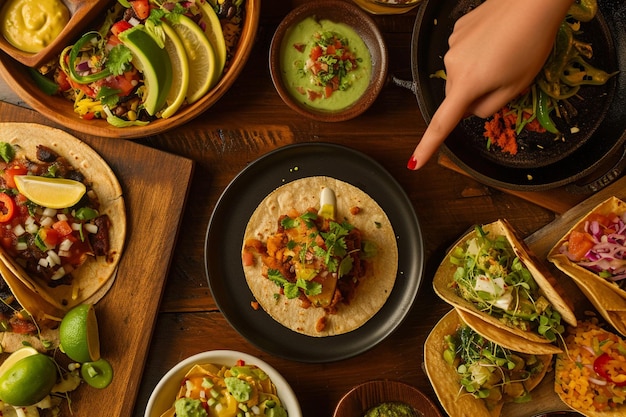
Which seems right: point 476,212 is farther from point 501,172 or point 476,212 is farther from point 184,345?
point 184,345

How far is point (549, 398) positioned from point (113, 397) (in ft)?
8.69

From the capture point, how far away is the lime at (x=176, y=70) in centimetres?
310

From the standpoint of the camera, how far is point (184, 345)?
11.2 feet

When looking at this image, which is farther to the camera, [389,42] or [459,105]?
[389,42]

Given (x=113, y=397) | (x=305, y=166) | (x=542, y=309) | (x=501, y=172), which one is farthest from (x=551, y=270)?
(x=113, y=397)

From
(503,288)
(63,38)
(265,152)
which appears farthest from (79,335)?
(503,288)

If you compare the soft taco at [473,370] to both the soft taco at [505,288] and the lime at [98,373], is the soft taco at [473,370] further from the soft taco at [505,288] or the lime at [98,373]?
the lime at [98,373]

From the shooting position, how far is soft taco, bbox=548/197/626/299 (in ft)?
10.4

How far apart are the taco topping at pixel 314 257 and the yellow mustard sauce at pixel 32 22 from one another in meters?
1.64

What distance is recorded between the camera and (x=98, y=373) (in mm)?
3295

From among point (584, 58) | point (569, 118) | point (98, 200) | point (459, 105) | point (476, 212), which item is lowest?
point (476, 212)

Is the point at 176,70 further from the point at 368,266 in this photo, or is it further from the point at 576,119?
the point at 576,119

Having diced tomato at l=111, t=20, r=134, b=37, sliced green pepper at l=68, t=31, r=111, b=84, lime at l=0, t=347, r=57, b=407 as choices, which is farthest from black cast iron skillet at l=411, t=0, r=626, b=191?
lime at l=0, t=347, r=57, b=407

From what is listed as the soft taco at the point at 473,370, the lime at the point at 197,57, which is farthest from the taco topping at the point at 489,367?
the lime at the point at 197,57
